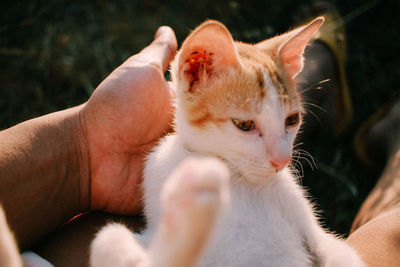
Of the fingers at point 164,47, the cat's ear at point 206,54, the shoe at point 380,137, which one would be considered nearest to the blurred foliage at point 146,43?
the shoe at point 380,137

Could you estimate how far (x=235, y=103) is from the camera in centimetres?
115

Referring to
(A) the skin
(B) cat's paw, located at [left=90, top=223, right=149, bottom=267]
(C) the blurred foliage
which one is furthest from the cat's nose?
(C) the blurred foliage

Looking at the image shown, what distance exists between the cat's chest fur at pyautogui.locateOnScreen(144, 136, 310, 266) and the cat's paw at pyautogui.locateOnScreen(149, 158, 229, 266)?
26 centimetres

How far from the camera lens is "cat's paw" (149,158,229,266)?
2.10 ft

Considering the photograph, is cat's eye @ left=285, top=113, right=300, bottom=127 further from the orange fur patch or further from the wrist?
the wrist

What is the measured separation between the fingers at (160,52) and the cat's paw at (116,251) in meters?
0.78

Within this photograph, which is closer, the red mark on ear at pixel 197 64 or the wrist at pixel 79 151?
the red mark on ear at pixel 197 64

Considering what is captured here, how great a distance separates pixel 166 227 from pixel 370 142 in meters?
1.85

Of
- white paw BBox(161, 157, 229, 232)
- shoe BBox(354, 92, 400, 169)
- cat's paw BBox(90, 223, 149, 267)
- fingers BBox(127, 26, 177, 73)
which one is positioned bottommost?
shoe BBox(354, 92, 400, 169)

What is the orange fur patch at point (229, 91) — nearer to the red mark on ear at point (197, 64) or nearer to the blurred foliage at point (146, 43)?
the red mark on ear at point (197, 64)

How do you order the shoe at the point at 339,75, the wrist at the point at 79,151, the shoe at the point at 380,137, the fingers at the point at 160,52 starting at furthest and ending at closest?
the shoe at the point at 339,75
the shoe at the point at 380,137
the fingers at the point at 160,52
the wrist at the point at 79,151

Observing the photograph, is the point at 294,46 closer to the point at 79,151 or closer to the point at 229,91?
the point at 229,91

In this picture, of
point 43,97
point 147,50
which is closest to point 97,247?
point 147,50

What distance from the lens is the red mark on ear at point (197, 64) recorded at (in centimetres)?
119
